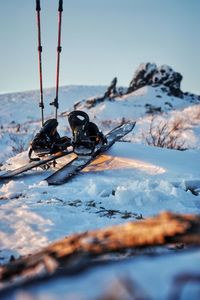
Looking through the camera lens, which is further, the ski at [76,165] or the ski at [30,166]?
the ski at [30,166]

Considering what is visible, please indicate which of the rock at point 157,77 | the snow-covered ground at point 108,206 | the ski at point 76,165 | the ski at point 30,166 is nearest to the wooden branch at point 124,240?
the snow-covered ground at point 108,206

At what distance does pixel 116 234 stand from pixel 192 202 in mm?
2355

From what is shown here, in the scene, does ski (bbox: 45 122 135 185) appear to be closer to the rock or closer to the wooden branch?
the wooden branch

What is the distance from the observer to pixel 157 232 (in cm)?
65

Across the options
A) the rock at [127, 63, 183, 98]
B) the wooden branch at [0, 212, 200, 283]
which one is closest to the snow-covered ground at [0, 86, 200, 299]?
the wooden branch at [0, 212, 200, 283]

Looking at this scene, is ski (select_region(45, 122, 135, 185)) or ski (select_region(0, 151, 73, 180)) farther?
ski (select_region(0, 151, 73, 180))

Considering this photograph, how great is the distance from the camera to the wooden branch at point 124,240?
2.07 feet

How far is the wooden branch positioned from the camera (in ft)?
2.07

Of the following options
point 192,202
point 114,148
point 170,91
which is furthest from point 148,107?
point 192,202

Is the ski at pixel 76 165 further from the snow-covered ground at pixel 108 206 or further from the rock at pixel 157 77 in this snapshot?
the rock at pixel 157 77

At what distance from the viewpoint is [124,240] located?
68cm

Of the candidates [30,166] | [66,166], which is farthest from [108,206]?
[30,166]

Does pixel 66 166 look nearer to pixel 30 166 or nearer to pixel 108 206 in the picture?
pixel 30 166

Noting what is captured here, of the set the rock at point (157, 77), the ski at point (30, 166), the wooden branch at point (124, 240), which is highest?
the wooden branch at point (124, 240)
